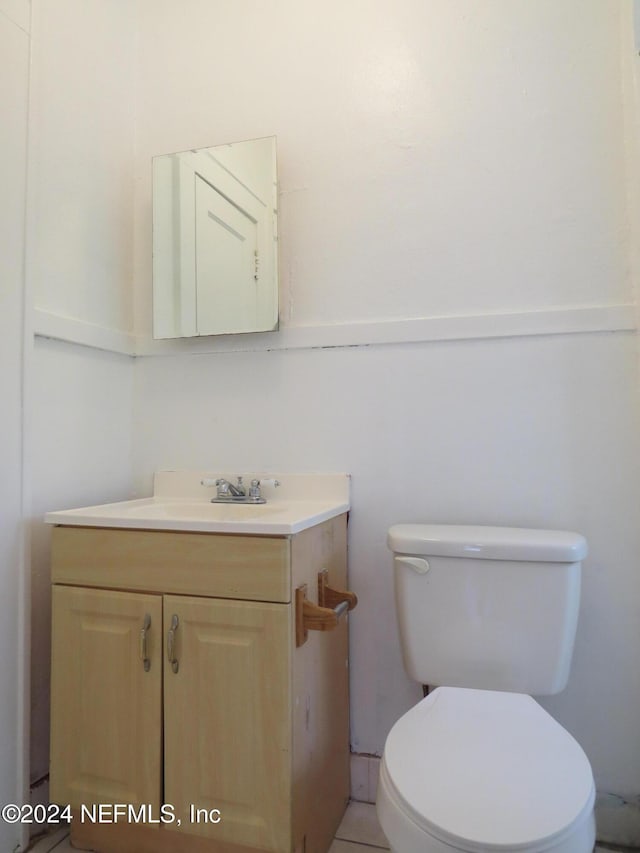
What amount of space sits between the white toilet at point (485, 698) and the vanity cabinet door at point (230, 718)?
259mm

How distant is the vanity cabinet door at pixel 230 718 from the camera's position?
3.51 ft

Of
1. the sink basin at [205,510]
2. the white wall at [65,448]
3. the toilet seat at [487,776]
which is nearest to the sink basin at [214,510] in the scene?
the sink basin at [205,510]

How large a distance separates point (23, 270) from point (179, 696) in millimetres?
1062

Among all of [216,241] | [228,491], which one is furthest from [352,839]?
[216,241]

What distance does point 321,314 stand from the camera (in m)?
1.58

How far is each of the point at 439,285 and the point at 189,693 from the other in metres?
1.18

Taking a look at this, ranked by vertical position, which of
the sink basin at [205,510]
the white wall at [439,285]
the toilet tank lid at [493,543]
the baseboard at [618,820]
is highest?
the white wall at [439,285]

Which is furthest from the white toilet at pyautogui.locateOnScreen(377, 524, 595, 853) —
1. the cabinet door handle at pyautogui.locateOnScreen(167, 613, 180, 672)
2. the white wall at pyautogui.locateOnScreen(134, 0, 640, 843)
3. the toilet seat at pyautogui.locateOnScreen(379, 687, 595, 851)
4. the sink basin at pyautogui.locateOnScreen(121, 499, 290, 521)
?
the cabinet door handle at pyautogui.locateOnScreen(167, 613, 180, 672)

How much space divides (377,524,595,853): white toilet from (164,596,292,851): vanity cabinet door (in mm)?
259

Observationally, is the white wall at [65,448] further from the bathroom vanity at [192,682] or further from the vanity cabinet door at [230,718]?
the vanity cabinet door at [230,718]

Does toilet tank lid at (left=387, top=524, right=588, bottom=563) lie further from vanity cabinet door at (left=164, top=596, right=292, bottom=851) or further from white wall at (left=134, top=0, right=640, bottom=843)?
vanity cabinet door at (left=164, top=596, right=292, bottom=851)

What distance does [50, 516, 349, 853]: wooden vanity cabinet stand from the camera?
1.08 m

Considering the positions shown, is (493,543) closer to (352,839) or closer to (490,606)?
(490,606)

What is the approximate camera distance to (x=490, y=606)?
1.20 meters
